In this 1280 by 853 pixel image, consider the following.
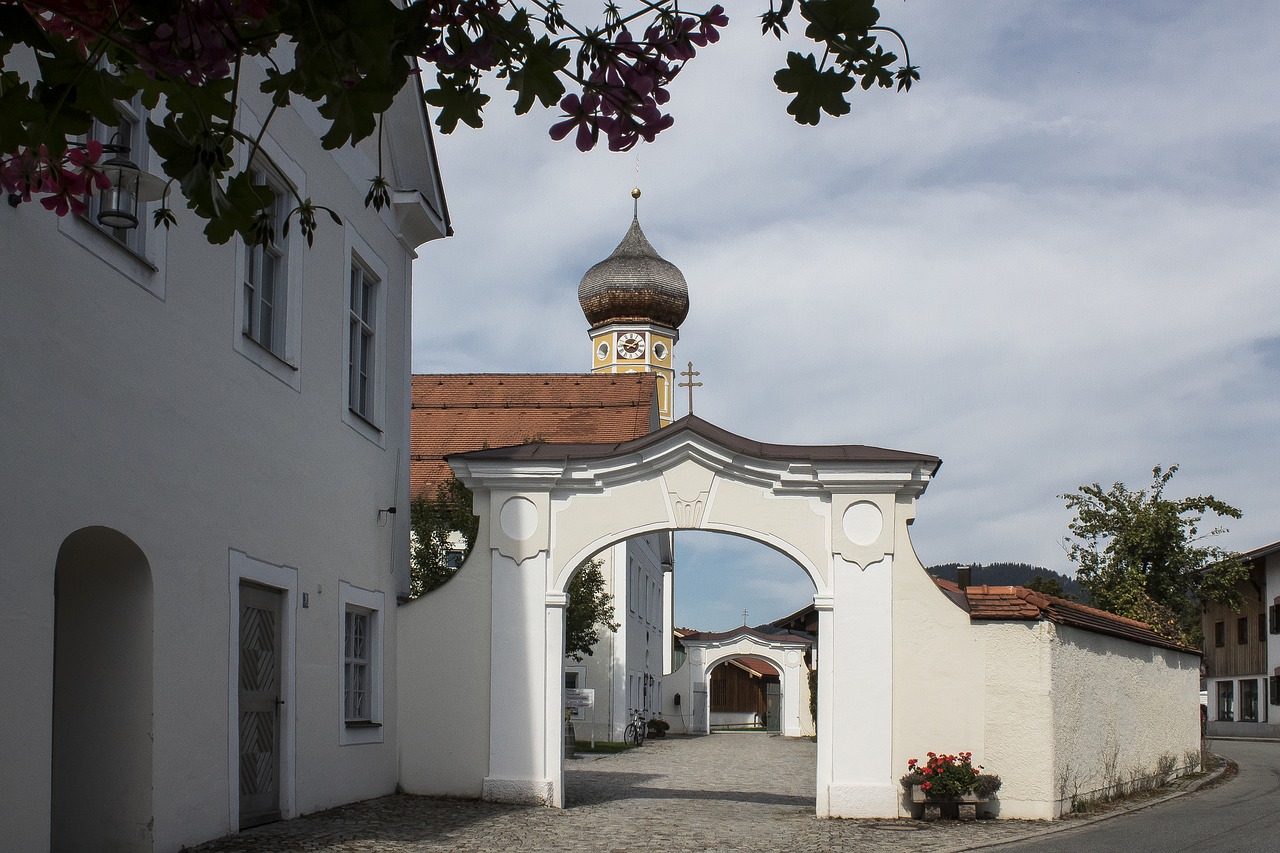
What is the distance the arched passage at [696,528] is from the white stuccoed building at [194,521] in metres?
1.32

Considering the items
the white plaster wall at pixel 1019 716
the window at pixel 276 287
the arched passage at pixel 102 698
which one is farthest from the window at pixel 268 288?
the white plaster wall at pixel 1019 716

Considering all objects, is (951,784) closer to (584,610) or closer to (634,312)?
(584,610)

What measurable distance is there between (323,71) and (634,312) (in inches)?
2065

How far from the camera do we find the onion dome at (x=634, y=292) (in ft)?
182

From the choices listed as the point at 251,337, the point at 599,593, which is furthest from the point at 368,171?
the point at 599,593

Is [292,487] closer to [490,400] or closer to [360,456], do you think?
[360,456]

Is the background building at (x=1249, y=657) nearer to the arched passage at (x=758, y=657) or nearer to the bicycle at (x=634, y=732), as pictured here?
the arched passage at (x=758, y=657)

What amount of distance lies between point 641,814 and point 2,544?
7.78 metres

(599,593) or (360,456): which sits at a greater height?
(360,456)

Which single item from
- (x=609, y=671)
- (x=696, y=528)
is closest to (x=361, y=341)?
(x=696, y=528)

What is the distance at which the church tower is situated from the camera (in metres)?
55.2

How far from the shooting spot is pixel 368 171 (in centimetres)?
1519

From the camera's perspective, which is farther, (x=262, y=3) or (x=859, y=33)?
(x=859, y=33)

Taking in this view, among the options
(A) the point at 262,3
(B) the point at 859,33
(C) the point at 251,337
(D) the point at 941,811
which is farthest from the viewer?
(D) the point at 941,811
